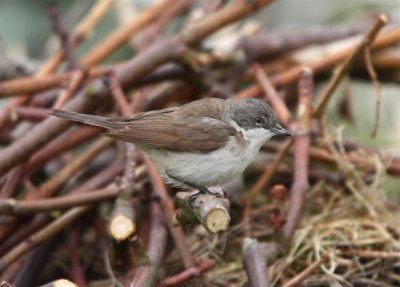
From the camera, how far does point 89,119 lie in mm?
3273

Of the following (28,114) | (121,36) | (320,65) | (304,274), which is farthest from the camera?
(121,36)

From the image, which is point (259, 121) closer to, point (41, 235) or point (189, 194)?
Result: point (189, 194)

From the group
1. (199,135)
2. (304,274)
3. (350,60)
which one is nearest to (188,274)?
(304,274)

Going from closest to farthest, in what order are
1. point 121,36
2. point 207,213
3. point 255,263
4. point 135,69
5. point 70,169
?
point 207,213 < point 255,263 < point 70,169 < point 135,69 < point 121,36

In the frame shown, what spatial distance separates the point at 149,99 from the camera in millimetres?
4414

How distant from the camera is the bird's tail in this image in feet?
10.6

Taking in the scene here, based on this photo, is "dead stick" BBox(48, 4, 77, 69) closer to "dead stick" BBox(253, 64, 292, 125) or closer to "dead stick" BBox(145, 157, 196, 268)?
"dead stick" BBox(253, 64, 292, 125)

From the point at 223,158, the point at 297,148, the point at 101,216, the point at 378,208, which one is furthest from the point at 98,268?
the point at 378,208

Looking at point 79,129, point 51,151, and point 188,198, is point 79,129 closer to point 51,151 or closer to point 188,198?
point 51,151

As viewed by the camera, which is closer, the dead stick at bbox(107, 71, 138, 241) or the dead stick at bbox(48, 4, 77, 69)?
the dead stick at bbox(107, 71, 138, 241)

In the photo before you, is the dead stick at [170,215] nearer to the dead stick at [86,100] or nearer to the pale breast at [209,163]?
the pale breast at [209,163]

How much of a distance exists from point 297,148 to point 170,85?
3.91 feet

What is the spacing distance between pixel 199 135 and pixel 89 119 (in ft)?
1.82

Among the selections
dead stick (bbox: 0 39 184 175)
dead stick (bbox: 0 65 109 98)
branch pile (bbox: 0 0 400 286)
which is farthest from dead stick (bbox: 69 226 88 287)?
dead stick (bbox: 0 65 109 98)
